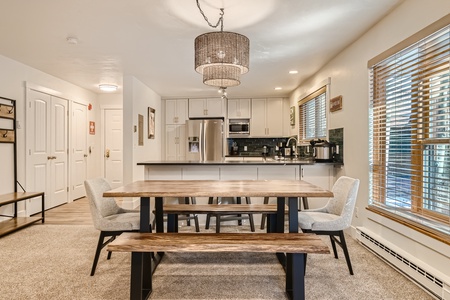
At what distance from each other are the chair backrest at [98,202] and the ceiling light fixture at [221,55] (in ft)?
4.64

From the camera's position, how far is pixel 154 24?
9.16 ft

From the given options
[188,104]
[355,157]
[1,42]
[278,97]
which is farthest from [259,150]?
[1,42]

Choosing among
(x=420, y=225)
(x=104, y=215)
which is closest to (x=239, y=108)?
(x=104, y=215)

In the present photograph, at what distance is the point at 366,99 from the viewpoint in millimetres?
2965

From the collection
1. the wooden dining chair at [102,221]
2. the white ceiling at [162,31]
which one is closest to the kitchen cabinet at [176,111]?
the white ceiling at [162,31]

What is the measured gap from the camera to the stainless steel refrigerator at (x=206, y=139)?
20.9ft

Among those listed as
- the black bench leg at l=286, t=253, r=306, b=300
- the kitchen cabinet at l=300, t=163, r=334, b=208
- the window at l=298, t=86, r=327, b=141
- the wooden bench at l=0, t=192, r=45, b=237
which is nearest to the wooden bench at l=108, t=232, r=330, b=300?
the black bench leg at l=286, t=253, r=306, b=300

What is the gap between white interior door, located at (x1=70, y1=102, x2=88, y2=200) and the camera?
5523mm

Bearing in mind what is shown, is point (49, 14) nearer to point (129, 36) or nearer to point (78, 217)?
point (129, 36)

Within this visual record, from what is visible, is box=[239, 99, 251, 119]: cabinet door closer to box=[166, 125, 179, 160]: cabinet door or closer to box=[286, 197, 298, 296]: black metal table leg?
box=[166, 125, 179, 160]: cabinet door

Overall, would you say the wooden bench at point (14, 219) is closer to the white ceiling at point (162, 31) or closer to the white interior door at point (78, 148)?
the white interior door at point (78, 148)

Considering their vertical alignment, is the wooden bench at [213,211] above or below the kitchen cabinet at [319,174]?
below

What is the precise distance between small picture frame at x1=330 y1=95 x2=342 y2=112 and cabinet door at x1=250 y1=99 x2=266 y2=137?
2.82 meters

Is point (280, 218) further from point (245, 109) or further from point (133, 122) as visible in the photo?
point (245, 109)
